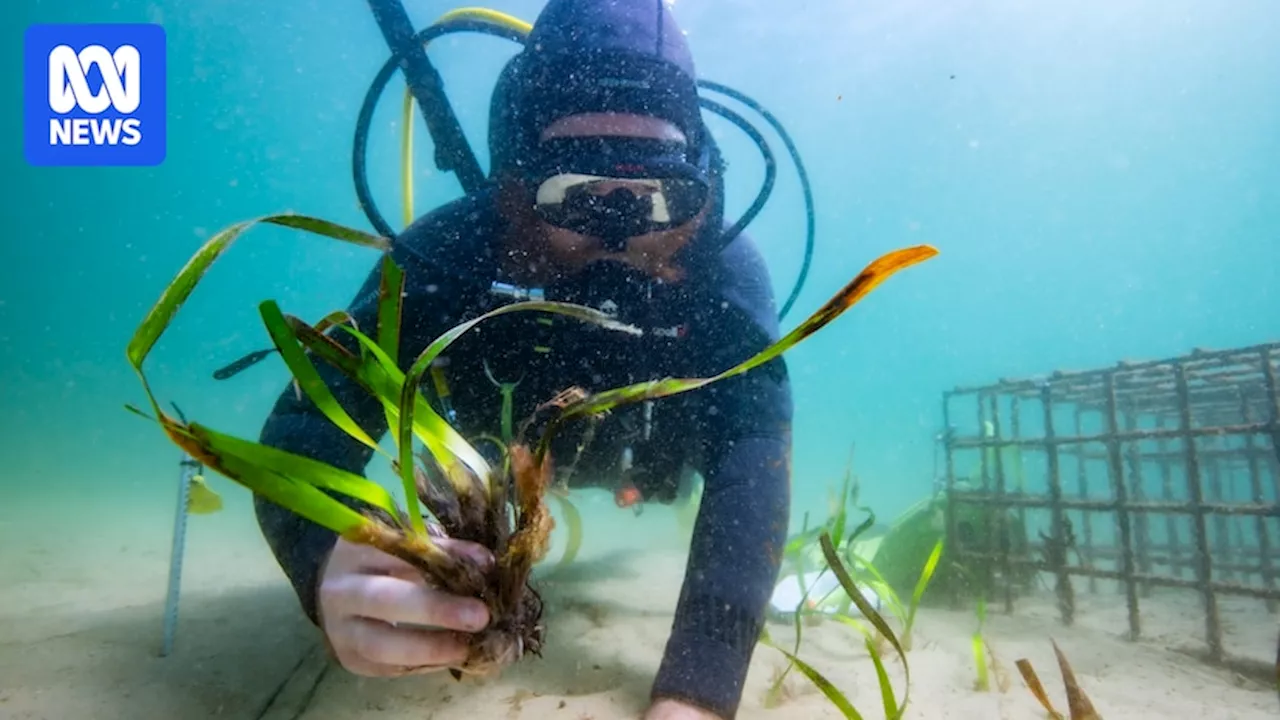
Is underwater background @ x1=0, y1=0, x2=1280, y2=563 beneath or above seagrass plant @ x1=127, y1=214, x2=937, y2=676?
above

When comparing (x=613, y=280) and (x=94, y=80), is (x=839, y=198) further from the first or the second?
(x=613, y=280)

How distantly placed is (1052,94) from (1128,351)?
82.1m

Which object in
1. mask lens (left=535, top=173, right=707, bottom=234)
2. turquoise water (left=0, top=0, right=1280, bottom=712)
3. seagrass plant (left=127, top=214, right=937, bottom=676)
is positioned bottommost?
seagrass plant (left=127, top=214, right=937, bottom=676)

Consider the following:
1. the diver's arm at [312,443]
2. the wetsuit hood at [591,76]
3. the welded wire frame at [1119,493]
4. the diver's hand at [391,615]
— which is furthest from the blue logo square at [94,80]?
the welded wire frame at [1119,493]

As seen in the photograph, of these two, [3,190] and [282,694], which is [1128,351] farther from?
[3,190]

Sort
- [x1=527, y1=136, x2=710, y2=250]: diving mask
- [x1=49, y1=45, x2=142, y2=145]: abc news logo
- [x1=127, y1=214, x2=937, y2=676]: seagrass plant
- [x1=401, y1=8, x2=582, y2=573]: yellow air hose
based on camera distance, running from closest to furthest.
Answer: [x1=127, y1=214, x2=937, y2=676]: seagrass plant, [x1=527, y1=136, x2=710, y2=250]: diving mask, [x1=401, y1=8, x2=582, y2=573]: yellow air hose, [x1=49, y1=45, x2=142, y2=145]: abc news logo

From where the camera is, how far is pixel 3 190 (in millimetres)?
69750

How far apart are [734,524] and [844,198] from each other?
62.0 m

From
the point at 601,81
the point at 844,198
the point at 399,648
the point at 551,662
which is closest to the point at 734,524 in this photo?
the point at 551,662

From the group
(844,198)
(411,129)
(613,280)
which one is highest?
(844,198)

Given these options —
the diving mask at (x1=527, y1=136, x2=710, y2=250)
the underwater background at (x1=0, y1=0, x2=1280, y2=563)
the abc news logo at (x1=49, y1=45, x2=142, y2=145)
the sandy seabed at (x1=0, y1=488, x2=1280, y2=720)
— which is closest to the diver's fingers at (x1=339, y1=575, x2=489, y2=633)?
the underwater background at (x1=0, y1=0, x2=1280, y2=563)

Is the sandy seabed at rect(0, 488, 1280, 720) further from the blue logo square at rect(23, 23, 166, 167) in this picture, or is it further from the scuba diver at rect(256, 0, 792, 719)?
the blue logo square at rect(23, 23, 166, 167)

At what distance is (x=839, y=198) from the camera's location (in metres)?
59.3

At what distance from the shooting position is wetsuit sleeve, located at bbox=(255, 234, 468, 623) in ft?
6.19
